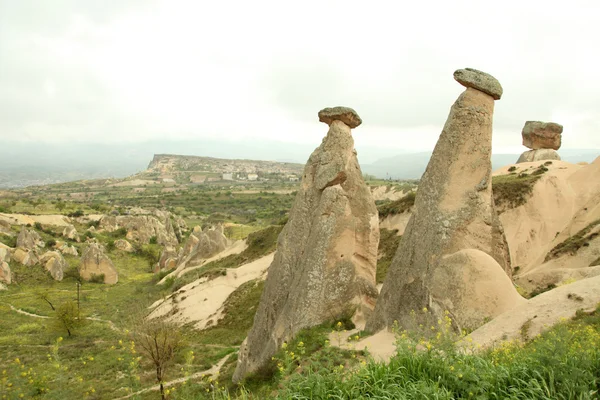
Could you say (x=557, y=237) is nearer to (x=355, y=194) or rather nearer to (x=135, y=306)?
(x=355, y=194)

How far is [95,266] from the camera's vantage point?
47.8 metres

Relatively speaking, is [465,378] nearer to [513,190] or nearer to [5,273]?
[513,190]

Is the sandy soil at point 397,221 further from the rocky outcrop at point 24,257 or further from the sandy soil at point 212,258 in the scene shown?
the rocky outcrop at point 24,257

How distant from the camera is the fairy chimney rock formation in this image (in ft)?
122

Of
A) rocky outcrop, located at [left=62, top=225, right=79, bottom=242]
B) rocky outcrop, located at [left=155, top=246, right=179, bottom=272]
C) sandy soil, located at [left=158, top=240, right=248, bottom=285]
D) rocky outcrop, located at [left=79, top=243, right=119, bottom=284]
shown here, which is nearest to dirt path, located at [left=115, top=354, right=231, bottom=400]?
sandy soil, located at [left=158, top=240, right=248, bottom=285]

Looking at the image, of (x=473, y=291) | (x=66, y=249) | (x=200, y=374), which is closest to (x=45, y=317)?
(x=200, y=374)

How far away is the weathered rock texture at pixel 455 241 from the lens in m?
9.50

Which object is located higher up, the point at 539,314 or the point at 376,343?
the point at 539,314

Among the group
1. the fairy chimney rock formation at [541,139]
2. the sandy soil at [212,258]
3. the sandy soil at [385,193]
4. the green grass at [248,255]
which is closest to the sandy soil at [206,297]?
the green grass at [248,255]

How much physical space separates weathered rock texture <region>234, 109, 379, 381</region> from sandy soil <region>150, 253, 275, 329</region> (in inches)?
560

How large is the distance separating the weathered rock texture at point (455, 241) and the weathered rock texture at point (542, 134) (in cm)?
3276

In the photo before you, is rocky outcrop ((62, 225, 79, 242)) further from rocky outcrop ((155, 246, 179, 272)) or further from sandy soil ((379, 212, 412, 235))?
sandy soil ((379, 212, 412, 235))

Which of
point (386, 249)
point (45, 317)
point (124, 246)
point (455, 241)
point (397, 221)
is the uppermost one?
point (455, 241)

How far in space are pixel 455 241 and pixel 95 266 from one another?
161 feet
